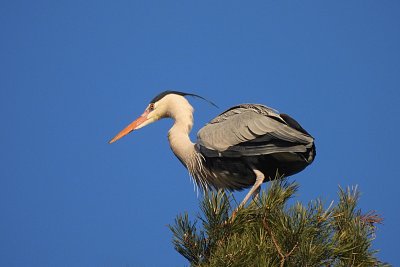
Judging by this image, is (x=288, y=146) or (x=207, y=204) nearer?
(x=207, y=204)

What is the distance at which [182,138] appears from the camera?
7.11m

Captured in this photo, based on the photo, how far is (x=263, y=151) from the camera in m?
6.13

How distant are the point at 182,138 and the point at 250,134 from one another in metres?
1.13

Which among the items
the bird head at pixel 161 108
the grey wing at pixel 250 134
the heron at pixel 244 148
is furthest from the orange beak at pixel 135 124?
the grey wing at pixel 250 134

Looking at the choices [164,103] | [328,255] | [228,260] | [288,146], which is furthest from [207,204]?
[164,103]

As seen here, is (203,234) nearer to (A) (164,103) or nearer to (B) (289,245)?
(B) (289,245)

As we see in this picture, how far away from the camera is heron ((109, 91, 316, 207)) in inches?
238

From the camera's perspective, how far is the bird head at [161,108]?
757 cm

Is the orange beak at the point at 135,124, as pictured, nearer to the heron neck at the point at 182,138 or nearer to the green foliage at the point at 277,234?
the heron neck at the point at 182,138

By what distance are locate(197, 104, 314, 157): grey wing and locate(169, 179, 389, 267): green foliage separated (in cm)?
149

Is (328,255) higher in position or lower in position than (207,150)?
lower

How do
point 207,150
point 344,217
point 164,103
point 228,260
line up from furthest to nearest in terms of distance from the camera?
point 164,103 → point 207,150 → point 344,217 → point 228,260

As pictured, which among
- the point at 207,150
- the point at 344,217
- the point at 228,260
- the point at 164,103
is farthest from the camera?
the point at 164,103

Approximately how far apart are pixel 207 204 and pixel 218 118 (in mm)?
2563
